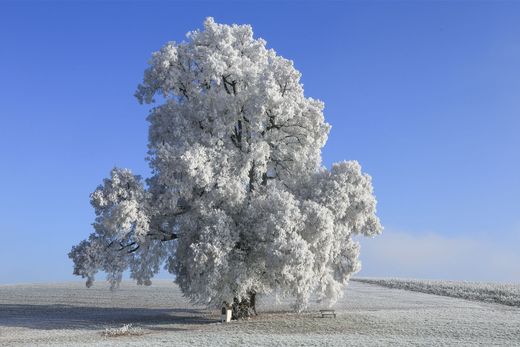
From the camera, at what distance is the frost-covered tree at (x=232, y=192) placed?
35156 millimetres

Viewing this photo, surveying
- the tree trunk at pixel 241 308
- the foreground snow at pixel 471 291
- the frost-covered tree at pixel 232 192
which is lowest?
the tree trunk at pixel 241 308

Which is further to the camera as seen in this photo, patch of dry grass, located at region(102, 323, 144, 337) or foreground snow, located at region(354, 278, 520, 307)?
foreground snow, located at region(354, 278, 520, 307)

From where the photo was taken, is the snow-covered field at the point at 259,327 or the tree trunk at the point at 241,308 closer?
the snow-covered field at the point at 259,327

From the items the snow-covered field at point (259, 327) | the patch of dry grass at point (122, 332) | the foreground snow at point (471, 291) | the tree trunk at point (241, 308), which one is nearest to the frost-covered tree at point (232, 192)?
the tree trunk at point (241, 308)

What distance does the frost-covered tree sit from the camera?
115 ft

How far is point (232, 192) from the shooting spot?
36719 mm

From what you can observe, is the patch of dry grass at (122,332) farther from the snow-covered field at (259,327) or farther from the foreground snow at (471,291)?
the foreground snow at (471,291)

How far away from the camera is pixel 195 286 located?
117 ft

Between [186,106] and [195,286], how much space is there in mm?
12443

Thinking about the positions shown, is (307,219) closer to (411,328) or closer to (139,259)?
(411,328)

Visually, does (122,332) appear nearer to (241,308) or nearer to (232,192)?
(241,308)

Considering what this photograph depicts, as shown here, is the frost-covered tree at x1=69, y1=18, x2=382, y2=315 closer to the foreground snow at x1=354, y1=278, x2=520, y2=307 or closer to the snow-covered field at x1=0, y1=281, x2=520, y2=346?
the snow-covered field at x1=0, y1=281, x2=520, y2=346

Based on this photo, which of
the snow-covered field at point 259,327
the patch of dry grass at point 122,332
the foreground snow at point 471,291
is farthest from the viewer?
the foreground snow at point 471,291

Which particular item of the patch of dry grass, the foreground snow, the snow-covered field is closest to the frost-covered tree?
the snow-covered field
